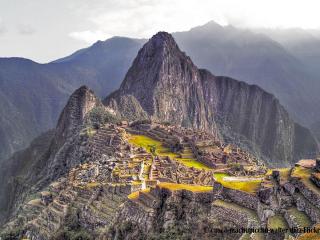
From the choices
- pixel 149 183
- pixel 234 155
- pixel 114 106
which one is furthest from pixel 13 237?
pixel 114 106

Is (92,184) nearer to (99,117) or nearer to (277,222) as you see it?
(277,222)

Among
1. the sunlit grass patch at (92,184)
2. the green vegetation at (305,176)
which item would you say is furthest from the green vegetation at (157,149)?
the green vegetation at (305,176)

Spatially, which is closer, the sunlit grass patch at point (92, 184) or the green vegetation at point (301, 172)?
the green vegetation at point (301, 172)

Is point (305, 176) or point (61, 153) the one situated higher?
point (305, 176)

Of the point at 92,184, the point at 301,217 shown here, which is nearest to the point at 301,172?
the point at 301,217

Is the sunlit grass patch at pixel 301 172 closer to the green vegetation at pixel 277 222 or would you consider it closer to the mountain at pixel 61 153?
the green vegetation at pixel 277 222

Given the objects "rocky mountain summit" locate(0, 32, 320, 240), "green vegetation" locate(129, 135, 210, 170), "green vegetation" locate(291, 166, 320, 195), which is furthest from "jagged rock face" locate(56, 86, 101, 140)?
"green vegetation" locate(291, 166, 320, 195)

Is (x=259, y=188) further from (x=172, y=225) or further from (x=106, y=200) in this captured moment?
(x=106, y=200)

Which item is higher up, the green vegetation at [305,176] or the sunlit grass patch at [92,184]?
the green vegetation at [305,176]

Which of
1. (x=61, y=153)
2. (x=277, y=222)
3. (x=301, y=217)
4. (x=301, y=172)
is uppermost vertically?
(x=301, y=172)
